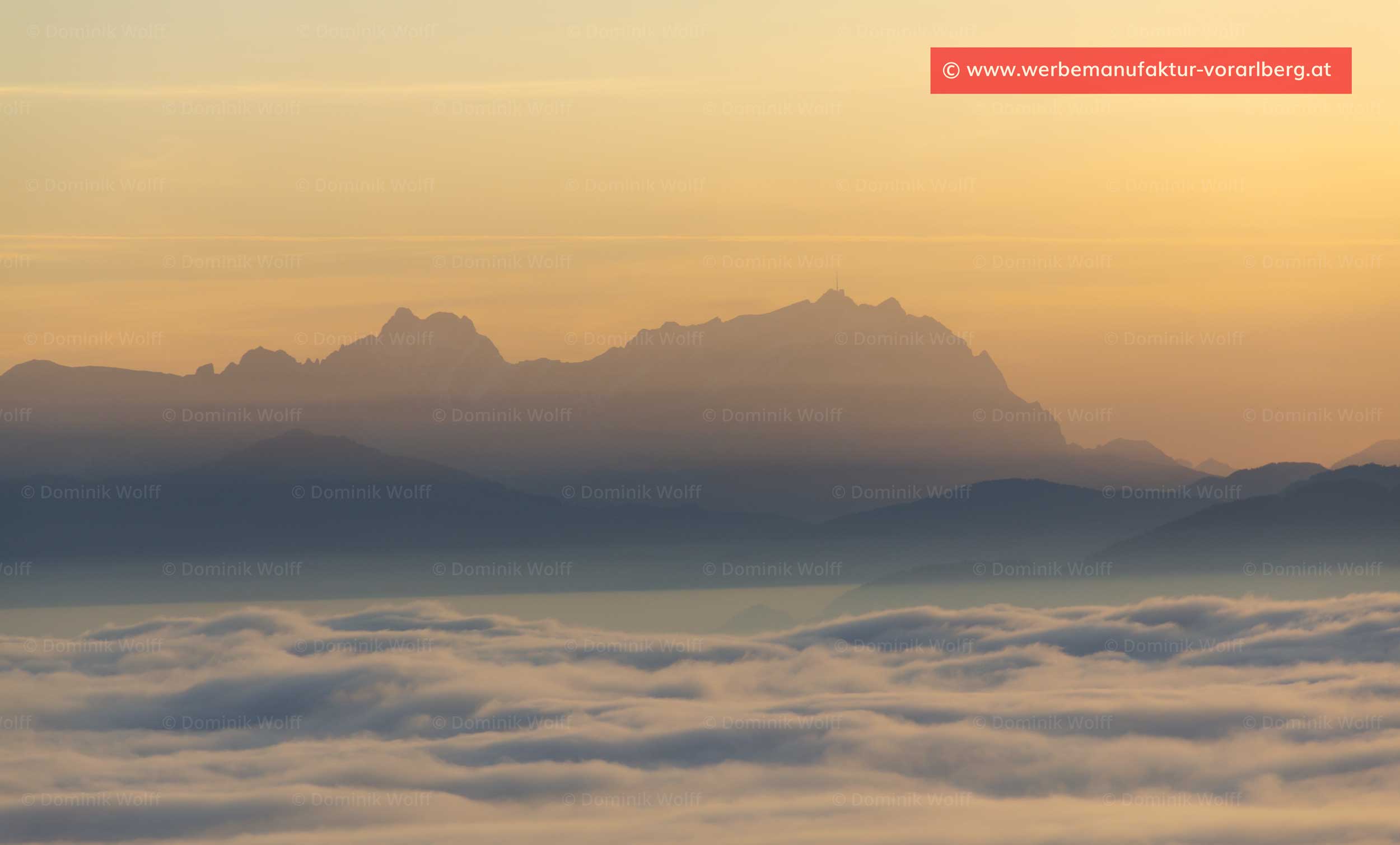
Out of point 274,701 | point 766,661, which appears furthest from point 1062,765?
point 274,701

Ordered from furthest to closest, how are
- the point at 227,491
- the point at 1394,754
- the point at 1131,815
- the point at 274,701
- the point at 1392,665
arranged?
the point at 274,701
the point at 227,491
the point at 1392,665
the point at 1394,754
the point at 1131,815

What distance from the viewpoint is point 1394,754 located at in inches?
938

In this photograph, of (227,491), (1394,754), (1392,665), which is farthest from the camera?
(227,491)

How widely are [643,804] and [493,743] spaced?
11.0 metres

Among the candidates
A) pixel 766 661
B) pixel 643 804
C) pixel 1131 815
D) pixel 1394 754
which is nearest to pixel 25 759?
pixel 643 804

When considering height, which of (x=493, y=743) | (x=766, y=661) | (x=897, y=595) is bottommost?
(x=493, y=743)

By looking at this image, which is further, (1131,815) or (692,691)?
(692,691)

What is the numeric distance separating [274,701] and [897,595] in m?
17.4

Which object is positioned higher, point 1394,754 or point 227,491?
point 227,491

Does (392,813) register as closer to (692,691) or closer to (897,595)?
(692,691)

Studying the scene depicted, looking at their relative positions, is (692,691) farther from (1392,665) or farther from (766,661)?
(1392,665)

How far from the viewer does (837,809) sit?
20.9 meters

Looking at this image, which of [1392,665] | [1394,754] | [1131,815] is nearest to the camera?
[1131,815]

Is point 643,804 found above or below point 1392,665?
below
